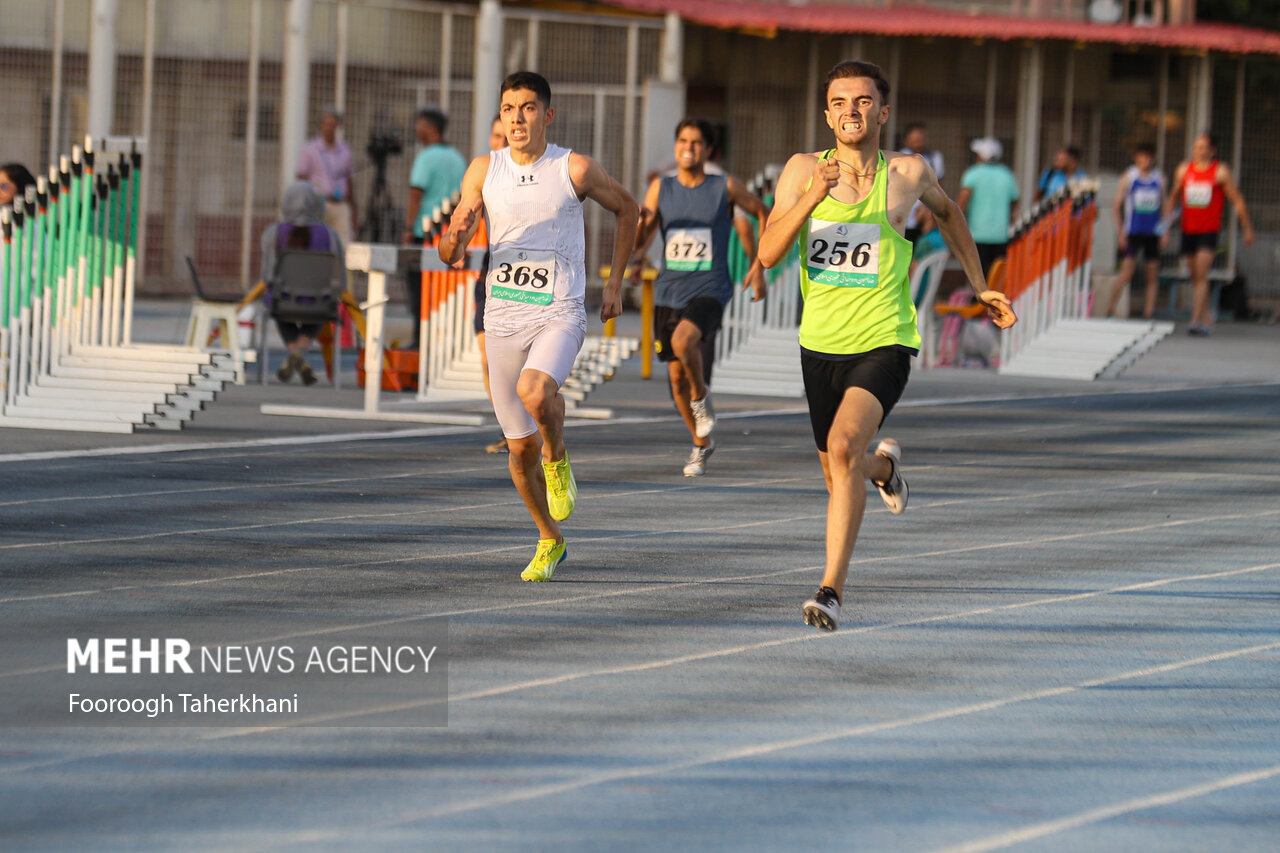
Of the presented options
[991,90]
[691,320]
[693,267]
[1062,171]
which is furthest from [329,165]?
[991,90]

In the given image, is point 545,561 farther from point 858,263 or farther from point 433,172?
point 433,172

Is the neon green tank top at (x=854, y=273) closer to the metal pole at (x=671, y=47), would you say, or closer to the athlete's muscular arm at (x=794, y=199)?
the athlete's muscular arm at (x=794, y=199)

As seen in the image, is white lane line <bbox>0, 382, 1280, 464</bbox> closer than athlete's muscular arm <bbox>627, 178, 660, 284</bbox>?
Yes

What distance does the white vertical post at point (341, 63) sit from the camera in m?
23.6

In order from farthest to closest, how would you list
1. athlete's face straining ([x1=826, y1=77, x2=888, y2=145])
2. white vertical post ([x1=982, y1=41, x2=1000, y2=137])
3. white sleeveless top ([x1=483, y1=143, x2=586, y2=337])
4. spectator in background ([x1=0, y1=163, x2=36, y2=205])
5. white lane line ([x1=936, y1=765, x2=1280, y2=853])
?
white vertical post ([x1=982, y1=41, x2=1000, y2=137]) < spectator in background ([x1=0, y1=163, x2=36, y2=205]) < white sleeveless top ([x1=483, y1=143, x2=586, y2=337]) < athlete's face straining ([x1=826, y1=77, x2=888, y2=145]) < white lane line ([x1=936, y1=765, x2=1280, y2=853])

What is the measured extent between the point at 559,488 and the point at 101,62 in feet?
53.3

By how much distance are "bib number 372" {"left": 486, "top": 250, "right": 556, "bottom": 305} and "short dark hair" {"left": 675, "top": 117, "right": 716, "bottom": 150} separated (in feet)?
11.6

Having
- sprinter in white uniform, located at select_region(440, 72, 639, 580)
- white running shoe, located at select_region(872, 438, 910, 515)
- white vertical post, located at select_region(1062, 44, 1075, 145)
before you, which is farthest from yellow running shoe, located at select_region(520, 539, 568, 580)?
white vertical post, located at select_region(1062, 44, 1075, 145)

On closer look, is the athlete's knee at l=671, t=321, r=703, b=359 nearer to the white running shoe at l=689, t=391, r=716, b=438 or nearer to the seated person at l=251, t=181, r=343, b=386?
the white running shoe at l=689, t=391, r=716, b=438

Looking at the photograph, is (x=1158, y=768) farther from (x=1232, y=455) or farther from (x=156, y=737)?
(x=1232, y=455)

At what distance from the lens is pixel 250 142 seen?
2333 cm

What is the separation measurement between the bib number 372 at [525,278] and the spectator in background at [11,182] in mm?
6311

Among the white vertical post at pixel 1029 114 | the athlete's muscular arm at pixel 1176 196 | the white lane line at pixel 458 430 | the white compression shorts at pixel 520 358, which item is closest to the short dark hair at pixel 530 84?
the white compression shorts at pixel 520 358

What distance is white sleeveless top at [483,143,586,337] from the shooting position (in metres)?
7.89
